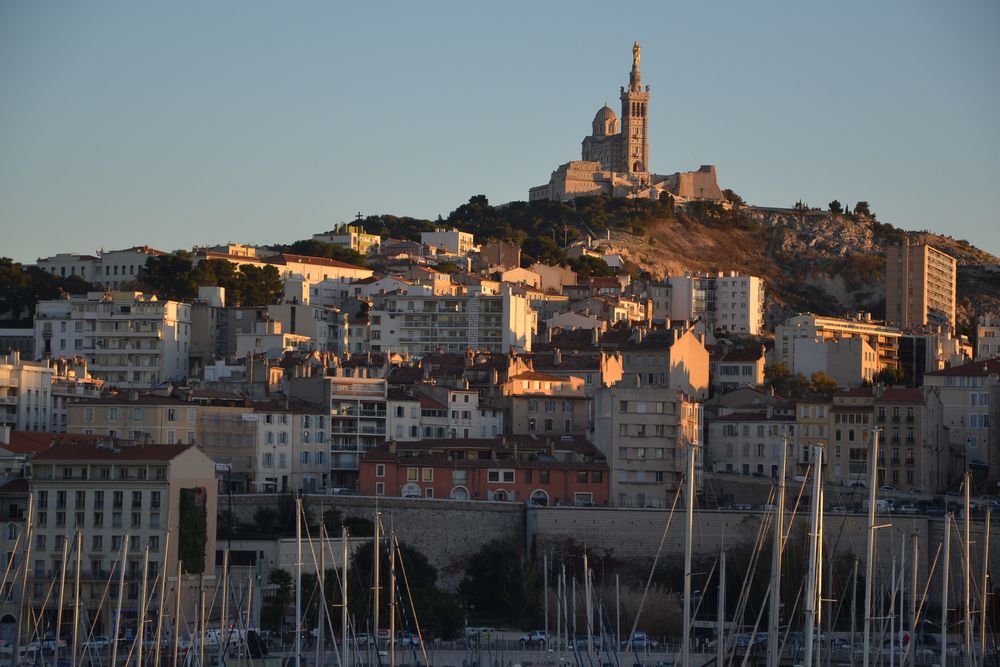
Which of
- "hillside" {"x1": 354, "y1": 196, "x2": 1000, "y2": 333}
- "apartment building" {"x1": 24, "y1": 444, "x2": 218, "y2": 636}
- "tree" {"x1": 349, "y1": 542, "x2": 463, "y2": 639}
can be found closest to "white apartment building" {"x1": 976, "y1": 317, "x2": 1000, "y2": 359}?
"hillside" {"x1": 354, "y1": 196, "x2": 1000, "y2": 333}

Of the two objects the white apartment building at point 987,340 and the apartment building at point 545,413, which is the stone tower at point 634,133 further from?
the apartment building at point 545,413

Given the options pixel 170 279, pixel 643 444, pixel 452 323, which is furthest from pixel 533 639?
pixel 170 279

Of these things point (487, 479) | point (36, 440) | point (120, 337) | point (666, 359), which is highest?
point (120, 337)

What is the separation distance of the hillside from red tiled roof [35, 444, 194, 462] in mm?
77772

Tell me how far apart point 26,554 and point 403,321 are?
61844mm

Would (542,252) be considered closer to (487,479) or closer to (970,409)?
(970,409)

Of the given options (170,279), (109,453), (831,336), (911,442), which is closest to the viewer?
(109,453)

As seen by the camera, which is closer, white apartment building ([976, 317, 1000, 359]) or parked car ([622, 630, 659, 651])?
parked car ([622, 630, 659, 651])

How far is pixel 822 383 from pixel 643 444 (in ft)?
92.7

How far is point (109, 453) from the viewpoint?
2534 inches

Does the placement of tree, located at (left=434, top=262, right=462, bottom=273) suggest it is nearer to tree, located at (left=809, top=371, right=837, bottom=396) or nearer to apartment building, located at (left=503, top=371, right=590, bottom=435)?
tree, located at (left=809, top=371, right=837, bottom=396)

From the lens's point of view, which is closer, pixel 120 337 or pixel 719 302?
pixel 120 337

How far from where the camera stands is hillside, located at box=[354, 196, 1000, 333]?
14900 cm

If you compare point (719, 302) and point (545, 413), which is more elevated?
point (719, 302)
